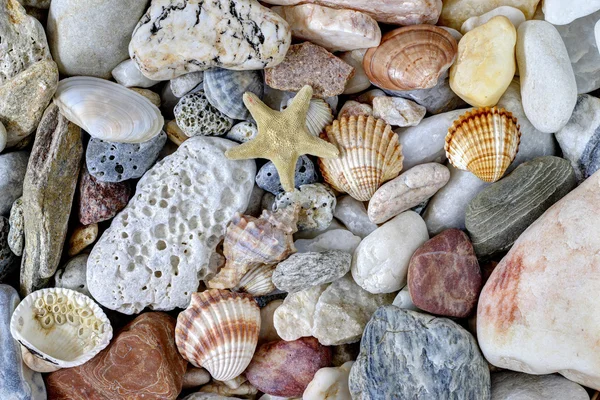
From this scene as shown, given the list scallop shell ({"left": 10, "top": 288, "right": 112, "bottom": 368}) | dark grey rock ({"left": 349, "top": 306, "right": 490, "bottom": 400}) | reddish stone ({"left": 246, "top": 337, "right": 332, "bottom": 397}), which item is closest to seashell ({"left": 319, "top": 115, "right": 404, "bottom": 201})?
dark grey rock ({"left": 349, "top": 306, "right": 490, "bottom": 400})

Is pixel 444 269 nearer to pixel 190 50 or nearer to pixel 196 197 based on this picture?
pixel 196 197

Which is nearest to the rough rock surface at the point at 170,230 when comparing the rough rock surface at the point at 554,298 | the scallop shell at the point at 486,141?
the scallop shell at the point at 486,141

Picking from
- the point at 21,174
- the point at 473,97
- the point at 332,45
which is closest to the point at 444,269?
the point at 473,97

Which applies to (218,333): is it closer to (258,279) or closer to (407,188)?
(258,279)

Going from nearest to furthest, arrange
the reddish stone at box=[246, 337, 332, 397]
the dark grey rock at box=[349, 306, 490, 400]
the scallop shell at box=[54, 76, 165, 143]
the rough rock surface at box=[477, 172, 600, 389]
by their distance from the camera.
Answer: the rough rock surface at box=[477, 172, 600, 389], the dark grey rock at box=[349, 306, 490, 400], the scallop shell at box=[54, 76, 165, 143], the reddish stone at box=[246, 337, 332, 397]

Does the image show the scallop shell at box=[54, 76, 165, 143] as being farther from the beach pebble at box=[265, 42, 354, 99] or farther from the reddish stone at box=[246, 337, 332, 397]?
the reddish stone at box=[246, 337, 332, 397]

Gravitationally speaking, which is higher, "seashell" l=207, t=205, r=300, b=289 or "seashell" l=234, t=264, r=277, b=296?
"seashell" l=207, t=205, r=300, b=289

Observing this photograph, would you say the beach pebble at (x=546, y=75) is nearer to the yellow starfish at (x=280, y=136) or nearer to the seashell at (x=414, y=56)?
A: the seashell at (x=414, y=56)
